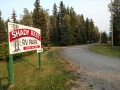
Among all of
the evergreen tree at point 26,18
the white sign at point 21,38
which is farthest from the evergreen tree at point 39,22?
the white sign at point 21,38

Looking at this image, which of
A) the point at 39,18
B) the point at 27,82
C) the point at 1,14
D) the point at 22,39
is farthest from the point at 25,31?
the point at 1,14

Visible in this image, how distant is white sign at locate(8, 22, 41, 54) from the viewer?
572 centimetres

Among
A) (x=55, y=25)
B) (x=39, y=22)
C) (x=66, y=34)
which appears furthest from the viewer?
(x=55, y=25)

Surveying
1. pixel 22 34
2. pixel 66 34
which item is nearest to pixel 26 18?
pixel 66 34

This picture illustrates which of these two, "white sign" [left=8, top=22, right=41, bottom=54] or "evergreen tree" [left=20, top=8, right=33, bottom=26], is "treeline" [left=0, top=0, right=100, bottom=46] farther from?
Result: "white sign" [left=8, top=22, right=41, bottom=54]

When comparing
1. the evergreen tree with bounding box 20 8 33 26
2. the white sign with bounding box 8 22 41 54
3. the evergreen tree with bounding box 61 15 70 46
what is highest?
the evergreen tree with bounding box 20 8 33 26

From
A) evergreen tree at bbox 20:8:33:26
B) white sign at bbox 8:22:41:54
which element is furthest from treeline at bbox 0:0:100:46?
white sign at bbox 8:22:41:54

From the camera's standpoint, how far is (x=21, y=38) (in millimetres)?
6391

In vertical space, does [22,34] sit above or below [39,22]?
below

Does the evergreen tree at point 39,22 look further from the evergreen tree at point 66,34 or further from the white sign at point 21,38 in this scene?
the white sign at point 21,38

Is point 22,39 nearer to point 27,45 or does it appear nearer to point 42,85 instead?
point 27,45

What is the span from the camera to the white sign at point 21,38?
18.8 feet

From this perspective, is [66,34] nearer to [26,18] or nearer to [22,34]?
[26,18]

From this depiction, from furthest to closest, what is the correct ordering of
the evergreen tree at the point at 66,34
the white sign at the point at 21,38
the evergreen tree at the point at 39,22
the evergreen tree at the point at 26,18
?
the evergreen tree at the point at 26,18 < the evergreen tree at the point at 66,34 < the evergreen tree at the point at 39,22 < the white sign at the point at 21,38
